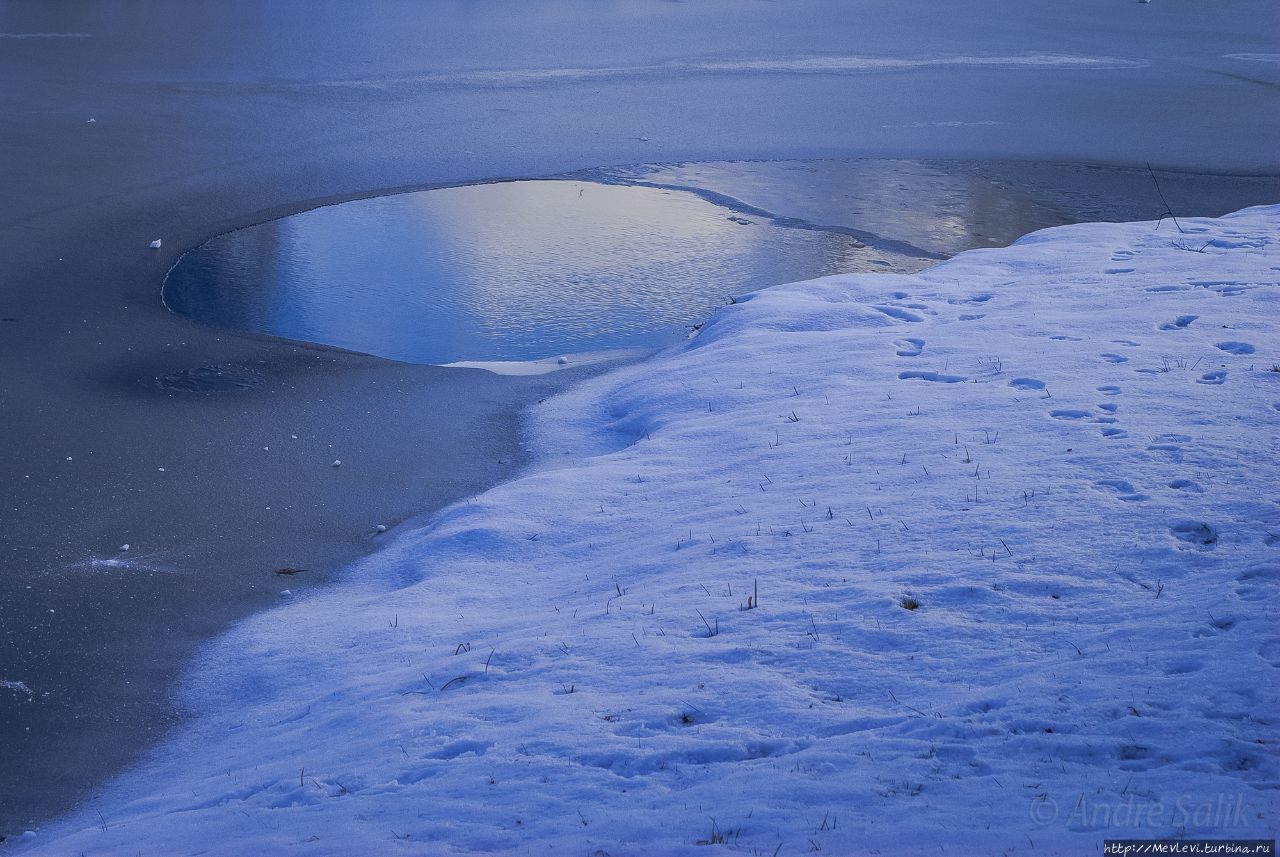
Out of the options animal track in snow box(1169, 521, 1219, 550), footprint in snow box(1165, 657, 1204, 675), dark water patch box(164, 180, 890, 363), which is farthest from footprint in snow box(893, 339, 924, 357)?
footprint in snow box(1165, 657, 1204, 675)

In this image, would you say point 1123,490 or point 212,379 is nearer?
point 1123,490

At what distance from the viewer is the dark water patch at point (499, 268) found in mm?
8156

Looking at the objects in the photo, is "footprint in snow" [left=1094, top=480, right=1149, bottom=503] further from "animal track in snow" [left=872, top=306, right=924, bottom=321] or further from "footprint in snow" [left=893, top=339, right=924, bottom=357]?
"animal track in snow" [left=872, top=306, right=924, bottom=321]

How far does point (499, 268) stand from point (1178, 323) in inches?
205

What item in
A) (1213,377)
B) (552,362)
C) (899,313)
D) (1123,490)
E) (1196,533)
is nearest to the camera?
(1196,533)

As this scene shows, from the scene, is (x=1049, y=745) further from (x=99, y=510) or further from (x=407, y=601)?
(x=99, y=510)

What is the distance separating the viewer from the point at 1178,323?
6.71 m

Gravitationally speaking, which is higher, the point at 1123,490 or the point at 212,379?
the point at 1123,490

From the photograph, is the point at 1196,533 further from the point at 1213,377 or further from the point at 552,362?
the point at 552,362

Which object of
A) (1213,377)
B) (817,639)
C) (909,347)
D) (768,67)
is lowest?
(817,639)

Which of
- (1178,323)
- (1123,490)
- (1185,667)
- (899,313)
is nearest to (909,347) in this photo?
(899,313)

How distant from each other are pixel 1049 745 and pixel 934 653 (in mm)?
639

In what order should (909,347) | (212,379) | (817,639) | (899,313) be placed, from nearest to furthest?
(817,639), (909,347), (212,379), (899,313)

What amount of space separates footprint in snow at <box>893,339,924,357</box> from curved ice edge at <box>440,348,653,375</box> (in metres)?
1.84
